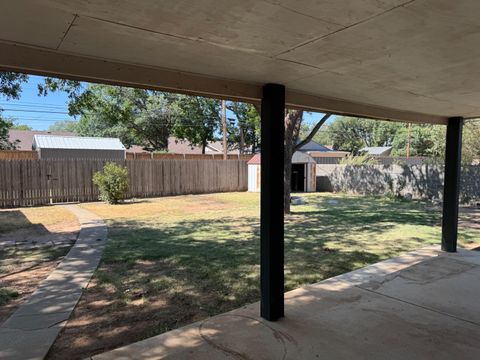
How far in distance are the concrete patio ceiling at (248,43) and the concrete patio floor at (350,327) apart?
2047 mm

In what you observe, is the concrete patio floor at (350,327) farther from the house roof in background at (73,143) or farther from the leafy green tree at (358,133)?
the leafy green tree at (358,133)

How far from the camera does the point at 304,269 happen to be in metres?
4.77

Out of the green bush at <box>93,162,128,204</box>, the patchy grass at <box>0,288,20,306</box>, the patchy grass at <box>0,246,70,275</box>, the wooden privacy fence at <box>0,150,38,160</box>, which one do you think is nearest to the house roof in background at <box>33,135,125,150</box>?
the wooden privacy fence at <box>0,150,38,160</box>

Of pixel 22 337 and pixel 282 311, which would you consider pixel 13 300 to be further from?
pixel 282 311

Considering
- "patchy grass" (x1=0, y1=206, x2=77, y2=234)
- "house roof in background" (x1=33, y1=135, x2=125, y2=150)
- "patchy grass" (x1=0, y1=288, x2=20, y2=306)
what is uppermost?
"house roof in background" (x1=33, y1=135, x2=125, y2=150)

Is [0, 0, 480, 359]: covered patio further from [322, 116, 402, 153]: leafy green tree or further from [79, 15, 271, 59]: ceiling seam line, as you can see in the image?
[322, 116, 402, 153]: leafy green tree

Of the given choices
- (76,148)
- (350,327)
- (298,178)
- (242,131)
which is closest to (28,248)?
(350,327)

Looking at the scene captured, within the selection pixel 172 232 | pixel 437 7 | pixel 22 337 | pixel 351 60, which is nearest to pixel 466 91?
pixel 351 60

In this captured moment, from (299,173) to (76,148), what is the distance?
13.0 meters

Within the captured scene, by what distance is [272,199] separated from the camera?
310 centimetres

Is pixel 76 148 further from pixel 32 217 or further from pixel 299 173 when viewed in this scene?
pixel 299 173

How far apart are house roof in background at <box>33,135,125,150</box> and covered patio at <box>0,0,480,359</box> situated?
19379 mm

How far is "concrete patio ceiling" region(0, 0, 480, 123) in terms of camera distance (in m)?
1.61

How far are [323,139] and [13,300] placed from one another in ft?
172
